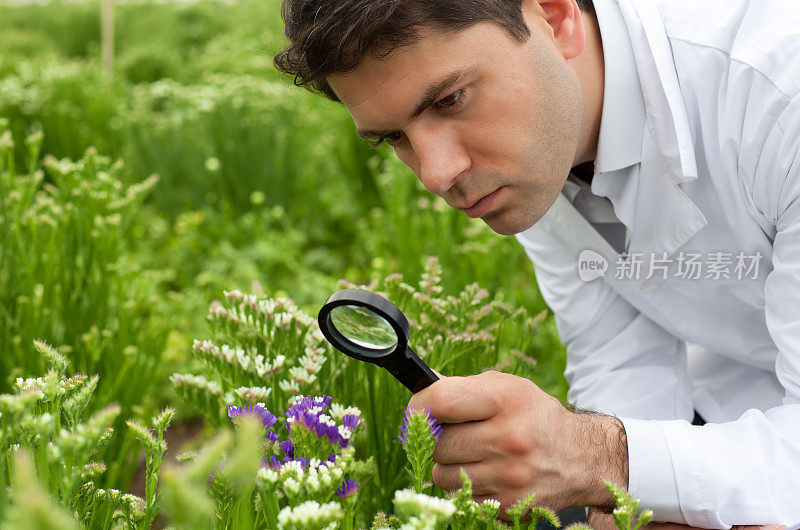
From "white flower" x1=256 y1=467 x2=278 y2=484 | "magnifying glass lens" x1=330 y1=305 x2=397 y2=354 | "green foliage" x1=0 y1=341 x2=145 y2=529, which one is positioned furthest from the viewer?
"magnifying glass lens" x1=330 y1=305 x2=397 y2=354

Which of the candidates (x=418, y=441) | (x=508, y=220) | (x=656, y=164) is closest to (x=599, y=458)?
(x=418, y=441)

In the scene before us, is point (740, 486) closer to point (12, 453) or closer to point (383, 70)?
point (383, 70)

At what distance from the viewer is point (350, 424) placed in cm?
108

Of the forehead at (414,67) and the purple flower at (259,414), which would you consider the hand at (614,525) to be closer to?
the purple flower at (259,414)

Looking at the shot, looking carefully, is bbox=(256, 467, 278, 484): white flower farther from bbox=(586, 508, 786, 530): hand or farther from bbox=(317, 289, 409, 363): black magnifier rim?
bbox=(586, 508, 786, 530): hand

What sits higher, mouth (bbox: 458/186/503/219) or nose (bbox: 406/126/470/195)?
nose (bbox: 406/126/470/195)

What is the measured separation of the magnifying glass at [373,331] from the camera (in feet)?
3.59

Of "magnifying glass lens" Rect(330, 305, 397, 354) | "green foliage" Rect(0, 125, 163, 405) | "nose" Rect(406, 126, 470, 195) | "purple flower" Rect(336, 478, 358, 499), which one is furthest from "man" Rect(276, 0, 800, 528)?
"green foliage" Rect(0, 125, 163, 405)

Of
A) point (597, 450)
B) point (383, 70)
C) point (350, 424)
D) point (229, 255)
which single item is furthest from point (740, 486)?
point (229, 255)

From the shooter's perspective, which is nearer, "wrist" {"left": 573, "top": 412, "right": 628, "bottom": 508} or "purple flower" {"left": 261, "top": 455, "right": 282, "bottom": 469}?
"purple flower" {"left": 261, "top": 455, "right": 282, "bottom": 469}

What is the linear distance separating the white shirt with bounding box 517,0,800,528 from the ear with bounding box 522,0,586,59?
0.11 meters

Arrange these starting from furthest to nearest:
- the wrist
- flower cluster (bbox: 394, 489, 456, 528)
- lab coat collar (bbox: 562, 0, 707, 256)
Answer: lab coat collar (bbox: 562, 0, 707, 256), the wrist, flower cluster (bbox: 394, 489, 456, 528)

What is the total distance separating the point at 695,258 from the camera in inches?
69.3

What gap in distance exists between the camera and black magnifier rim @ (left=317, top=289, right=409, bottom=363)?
3.55 feet
